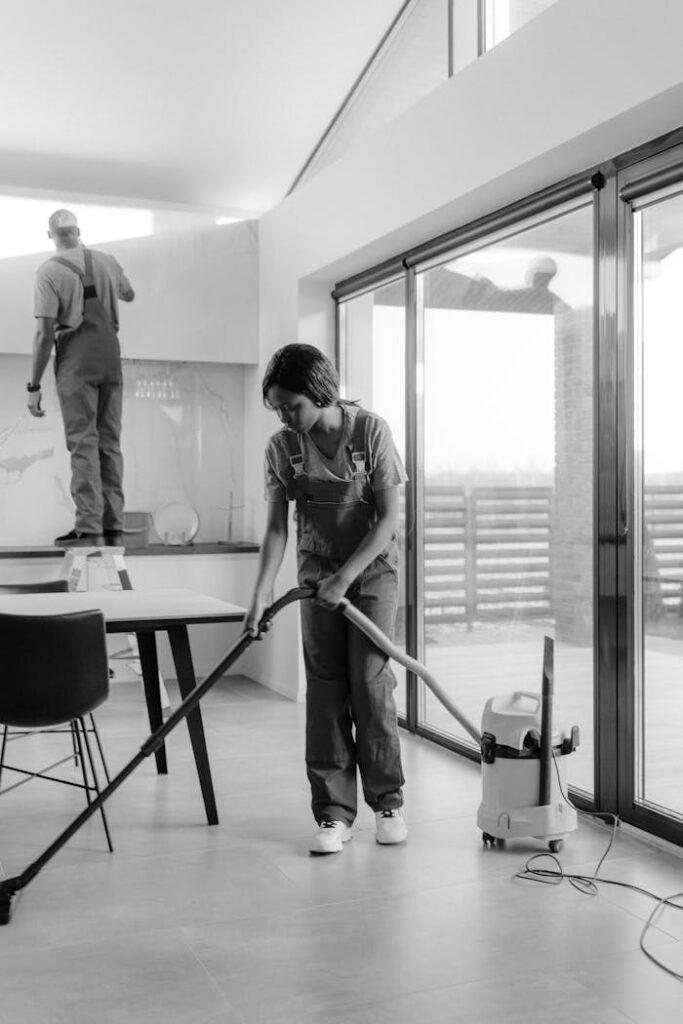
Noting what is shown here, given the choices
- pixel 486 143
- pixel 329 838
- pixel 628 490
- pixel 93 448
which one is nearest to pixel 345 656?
pixel 329 838

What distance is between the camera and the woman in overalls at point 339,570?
10.9 ft

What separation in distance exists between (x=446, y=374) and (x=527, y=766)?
6.64ft

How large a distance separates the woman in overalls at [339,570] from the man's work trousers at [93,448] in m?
2.35

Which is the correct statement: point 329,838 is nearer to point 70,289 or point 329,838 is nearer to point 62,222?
point 70,289

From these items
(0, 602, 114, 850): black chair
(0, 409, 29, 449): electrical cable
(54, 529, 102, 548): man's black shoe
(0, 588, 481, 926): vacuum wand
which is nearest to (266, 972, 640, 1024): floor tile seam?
(0, 588, 481, 926): vacuum wand

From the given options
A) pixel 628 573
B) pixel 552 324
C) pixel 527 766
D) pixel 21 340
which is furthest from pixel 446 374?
pixel 21 340

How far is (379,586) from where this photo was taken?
3408 millimetres

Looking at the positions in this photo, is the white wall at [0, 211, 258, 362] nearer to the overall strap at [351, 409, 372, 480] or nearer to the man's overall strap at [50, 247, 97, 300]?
the man's overall strap at [50, 247, 97, 300]

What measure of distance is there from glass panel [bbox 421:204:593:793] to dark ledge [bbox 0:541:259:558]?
5.61 ft

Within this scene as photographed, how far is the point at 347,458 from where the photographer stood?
3.35m

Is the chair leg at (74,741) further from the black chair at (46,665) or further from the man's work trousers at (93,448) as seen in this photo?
the man's work trousers at (93,448)

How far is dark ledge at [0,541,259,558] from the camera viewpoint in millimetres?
5898

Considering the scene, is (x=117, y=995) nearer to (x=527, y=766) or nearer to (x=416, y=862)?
(x=416, y=862)

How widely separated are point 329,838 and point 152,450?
3.71 m
